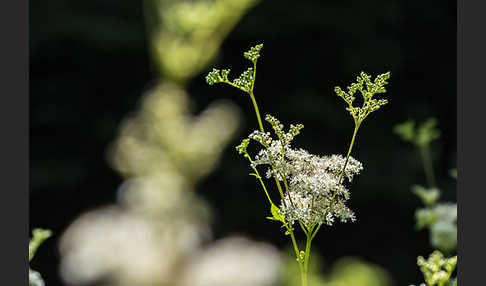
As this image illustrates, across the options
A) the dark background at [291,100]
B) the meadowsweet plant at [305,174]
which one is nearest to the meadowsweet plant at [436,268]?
the meadowsweet plant at [305,174]

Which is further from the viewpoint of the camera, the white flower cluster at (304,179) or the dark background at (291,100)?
the dark background at (291,100)

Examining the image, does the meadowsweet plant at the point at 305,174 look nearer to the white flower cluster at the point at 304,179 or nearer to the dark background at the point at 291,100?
the white flower cluster at the point at 304,179

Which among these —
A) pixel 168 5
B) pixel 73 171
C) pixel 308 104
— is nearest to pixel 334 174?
pixel 168 5

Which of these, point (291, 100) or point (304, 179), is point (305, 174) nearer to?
point (304, 179)

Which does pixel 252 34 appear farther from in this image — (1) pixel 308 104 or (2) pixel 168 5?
(2) pixel 168 5

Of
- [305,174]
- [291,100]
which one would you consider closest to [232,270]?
[305,174]

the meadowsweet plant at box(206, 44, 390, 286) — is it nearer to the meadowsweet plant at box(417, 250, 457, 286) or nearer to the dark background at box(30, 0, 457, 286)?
the meadowsweet plant at box(417, 250, 457, 286)
